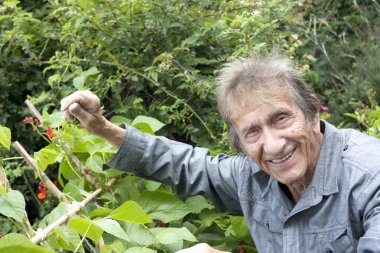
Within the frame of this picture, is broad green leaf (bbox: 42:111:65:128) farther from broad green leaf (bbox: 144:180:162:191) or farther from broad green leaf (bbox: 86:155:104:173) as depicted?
broad green leaf (bbox: 144:180:162:191)

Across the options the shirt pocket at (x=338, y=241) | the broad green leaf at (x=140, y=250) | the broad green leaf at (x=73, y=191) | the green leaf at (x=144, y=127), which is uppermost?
the green leaf at (x=144, y=127)

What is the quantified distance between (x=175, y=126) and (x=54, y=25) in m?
0.93

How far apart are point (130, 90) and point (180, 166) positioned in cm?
71

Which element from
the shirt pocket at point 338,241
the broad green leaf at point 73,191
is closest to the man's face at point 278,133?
the shirt pocket at point 338,241

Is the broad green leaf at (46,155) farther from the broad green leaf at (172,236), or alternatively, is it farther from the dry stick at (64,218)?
the broad green leaf at (172,236)

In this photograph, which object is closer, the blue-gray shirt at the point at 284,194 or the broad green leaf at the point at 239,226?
the blue-gray shirt at the point at 284,194

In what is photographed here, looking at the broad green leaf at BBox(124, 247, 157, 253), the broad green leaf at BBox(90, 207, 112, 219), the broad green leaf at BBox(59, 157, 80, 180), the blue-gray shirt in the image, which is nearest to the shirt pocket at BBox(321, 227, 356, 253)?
the blue-gray shirt

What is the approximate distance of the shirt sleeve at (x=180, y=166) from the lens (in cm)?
210

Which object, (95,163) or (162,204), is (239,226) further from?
(95,163)

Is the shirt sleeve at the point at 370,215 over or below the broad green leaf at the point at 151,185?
over

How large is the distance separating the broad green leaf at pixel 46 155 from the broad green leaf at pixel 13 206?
521 millimetres

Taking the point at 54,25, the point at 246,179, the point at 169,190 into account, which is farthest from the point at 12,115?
the point at 246,179

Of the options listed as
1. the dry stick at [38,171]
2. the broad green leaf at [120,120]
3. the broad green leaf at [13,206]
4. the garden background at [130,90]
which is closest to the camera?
the broad green leaf at [13,206]

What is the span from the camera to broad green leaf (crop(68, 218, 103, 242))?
1.49 m
